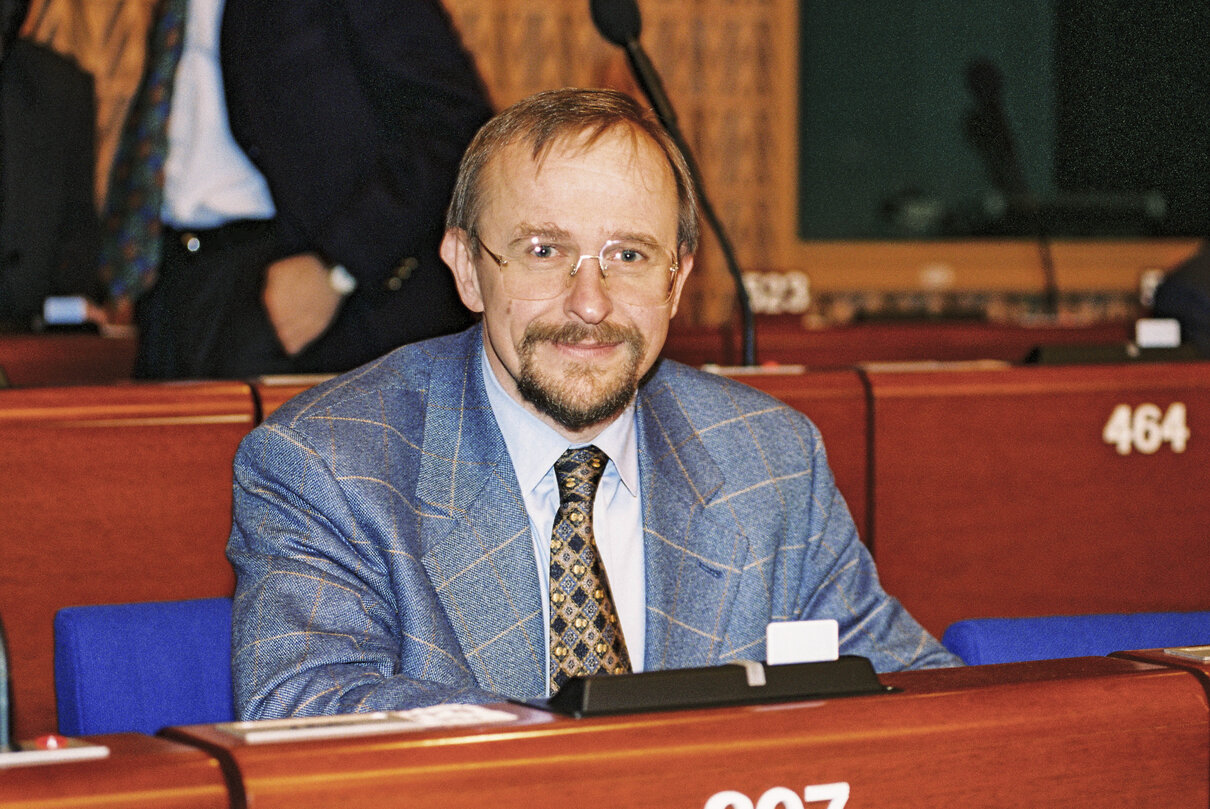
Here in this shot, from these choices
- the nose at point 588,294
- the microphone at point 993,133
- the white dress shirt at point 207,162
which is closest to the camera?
the nose at point 588,294

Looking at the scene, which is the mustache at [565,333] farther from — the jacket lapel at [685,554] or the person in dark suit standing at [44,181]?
the person in dark suit standing at [44,181]

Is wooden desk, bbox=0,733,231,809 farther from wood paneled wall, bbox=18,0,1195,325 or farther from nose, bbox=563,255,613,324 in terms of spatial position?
wood paneled wall, bbox=18,0,1195,325

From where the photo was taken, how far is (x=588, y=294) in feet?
5.04

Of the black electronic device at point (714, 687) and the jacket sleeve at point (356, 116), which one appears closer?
the black electronic device at point (714, 687)

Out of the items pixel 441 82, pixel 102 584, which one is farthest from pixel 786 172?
pixel 102 584

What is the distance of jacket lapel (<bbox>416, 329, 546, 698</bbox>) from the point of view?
58.1 inches

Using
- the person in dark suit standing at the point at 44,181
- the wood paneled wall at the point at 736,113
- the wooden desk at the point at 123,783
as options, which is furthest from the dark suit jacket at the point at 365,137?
the wood paneled wall at the point at 736,113

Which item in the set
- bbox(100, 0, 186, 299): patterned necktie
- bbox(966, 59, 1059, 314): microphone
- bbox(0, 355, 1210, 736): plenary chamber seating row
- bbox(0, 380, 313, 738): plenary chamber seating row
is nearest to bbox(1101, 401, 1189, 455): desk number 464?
bbox(0, 355, 1210, 736): plenary chamber seating row

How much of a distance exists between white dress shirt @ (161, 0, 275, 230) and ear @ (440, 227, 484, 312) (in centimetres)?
113

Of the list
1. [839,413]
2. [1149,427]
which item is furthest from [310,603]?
[1149,427]

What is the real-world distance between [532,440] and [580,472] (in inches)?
2.5

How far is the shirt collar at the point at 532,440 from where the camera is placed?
5.27 ft

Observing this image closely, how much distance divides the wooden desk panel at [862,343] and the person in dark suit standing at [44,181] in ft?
6.29

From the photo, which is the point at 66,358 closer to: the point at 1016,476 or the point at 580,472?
the point at 580,472
